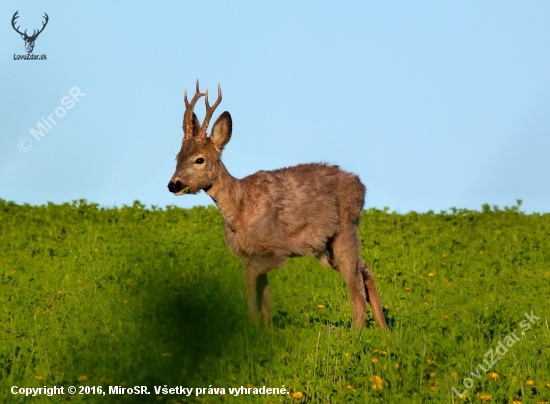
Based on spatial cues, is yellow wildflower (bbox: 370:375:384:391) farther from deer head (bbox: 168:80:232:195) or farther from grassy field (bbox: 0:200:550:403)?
deer head (bbox: 168:80:232:195)

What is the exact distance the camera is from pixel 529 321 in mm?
10195

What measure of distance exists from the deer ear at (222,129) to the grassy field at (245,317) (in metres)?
1.98

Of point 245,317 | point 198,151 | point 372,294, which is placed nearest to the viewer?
point 245,317

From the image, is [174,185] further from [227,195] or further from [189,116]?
[189,116]

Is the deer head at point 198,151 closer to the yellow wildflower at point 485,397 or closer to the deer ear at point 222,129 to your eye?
the deer ear at point 222,129

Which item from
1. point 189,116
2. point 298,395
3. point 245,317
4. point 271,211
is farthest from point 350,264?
point 298,395

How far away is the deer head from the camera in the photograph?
9883 millimetres

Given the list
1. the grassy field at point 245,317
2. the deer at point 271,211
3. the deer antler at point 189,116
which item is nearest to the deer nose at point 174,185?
the deer at point 271,211

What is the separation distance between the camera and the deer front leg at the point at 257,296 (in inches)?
380

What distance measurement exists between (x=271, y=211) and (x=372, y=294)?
181 cm

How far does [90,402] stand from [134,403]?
0.39 metres

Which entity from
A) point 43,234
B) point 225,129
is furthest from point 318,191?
point 43,234

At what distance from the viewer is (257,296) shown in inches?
388

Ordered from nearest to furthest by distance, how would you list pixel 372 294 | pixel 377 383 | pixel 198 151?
pixel 377 383
pixel 198 151
pixel 372 294
